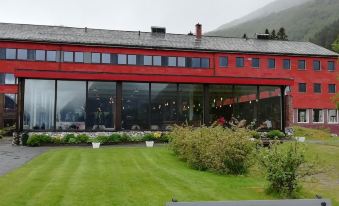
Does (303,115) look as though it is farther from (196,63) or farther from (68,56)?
(68,56)

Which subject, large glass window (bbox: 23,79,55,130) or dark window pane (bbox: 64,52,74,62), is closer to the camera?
large glass window (bbox: 23,79,55,130)

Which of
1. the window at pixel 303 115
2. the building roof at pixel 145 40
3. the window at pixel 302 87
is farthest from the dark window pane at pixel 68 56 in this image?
the window at pixel 303 115

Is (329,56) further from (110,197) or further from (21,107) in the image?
(110,197)

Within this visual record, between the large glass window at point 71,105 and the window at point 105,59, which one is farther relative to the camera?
the window at point 105,59

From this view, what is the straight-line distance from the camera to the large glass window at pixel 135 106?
32406 millimetres

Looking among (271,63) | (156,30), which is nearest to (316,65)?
(271,63)

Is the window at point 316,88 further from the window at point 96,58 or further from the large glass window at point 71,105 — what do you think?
the large glass window at point 71,105

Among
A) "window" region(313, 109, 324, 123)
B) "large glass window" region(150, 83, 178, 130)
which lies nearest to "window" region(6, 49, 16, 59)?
"large glass window" region(150, 83, 178, 130)

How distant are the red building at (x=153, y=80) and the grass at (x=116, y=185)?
10968 millimetres

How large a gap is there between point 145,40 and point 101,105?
21992mm

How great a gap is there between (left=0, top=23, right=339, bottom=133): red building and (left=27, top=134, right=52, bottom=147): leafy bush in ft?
5.91

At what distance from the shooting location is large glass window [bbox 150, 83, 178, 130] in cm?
3284

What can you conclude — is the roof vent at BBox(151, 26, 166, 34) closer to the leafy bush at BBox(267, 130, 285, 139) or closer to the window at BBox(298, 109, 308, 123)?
the window at BBox(298, 109, 308, 123)

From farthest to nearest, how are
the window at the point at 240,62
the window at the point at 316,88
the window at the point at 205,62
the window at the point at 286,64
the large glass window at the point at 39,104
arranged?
the window at the point at 316,88 → the window at the point at 286,64 → the window at the point at 240,62 → the window at the point at 205,62 → the large glass window at the point at 39,104
